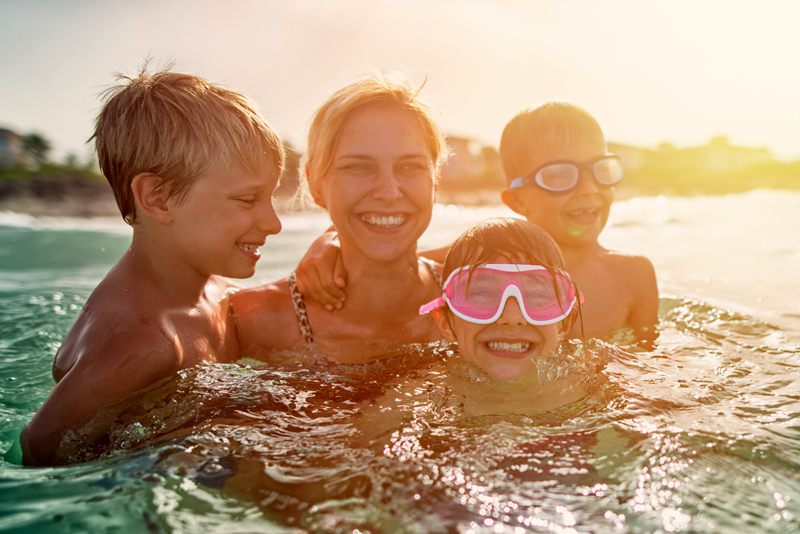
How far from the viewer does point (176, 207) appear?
316 centimetres

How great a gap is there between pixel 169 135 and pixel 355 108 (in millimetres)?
1129

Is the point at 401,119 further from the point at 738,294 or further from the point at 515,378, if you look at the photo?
the point at 738,294

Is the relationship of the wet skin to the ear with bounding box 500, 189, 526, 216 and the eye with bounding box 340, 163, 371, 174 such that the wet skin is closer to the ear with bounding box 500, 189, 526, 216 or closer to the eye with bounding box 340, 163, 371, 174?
the eye with bounding box 340, 163, 371, 174

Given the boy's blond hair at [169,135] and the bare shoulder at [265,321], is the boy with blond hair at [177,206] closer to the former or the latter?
the boy's blond hair at [169,135]

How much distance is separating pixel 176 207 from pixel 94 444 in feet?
4.24

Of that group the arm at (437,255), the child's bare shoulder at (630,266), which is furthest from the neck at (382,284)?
the child's bare shoulder at (630,266)

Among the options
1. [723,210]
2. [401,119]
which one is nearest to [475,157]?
[723,210]

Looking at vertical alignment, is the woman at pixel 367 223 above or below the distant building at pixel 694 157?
below

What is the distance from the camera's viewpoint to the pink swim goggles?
2852 millimetres

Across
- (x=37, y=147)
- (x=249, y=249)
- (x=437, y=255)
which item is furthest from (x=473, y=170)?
(x=249, y=249)

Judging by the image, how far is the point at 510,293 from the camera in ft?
9.20

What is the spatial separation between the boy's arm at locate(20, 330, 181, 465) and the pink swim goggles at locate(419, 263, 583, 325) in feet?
5.05

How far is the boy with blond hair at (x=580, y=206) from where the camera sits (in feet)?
13.6

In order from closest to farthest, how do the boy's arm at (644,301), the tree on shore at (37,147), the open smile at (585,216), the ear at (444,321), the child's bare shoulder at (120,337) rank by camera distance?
the child's bare shoulder at (120,337) → the ear at (444,321) → the open smile at (585,216) → the boy's arm at (644,301) → the tree on shore at (37,147)
